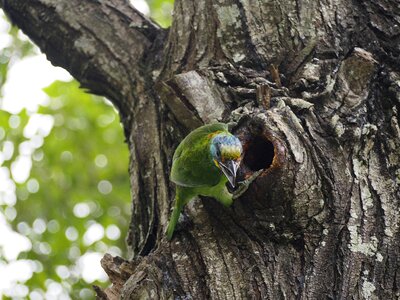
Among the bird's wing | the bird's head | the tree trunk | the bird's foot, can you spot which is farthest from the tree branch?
the bird's foot

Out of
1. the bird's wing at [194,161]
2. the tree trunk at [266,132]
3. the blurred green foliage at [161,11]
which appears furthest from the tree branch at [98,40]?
the blurred green foliage at [161,11]

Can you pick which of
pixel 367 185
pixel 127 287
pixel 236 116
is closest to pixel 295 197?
pixel 367 185

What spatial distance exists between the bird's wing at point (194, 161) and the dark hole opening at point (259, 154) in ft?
0.47

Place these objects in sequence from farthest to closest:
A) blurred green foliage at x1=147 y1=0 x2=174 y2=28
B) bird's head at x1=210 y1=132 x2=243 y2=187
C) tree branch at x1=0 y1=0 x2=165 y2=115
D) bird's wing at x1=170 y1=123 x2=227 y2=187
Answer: blurred green foliage at x1=147 y1=0 x2=174 y2=28
tree branch at x1=0 y1=0 x2=165 y2=115
bird's wing at x1=170 y1=123 x2=227 y2=187
bird's head at x1=210 y1=132 x2=243 y2=187

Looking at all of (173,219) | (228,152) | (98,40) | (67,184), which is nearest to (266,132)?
(228,152)

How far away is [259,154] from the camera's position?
8.45 ft

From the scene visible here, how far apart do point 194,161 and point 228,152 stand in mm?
349

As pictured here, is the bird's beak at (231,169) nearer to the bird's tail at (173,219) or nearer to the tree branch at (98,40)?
the bird's tail at (173,219)

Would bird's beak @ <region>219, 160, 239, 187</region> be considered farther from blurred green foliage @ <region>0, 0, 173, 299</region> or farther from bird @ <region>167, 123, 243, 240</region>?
blurred green foliage @ <region>0, 0, 173, 299</region>

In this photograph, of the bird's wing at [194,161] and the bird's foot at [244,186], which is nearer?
the bird's foot at [244,186]

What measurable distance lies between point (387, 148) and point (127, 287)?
117 centimetres

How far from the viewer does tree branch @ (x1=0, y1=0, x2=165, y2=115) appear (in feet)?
10.9

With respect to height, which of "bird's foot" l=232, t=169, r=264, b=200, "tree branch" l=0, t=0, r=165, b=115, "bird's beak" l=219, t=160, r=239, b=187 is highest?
"tree branch" l=0, t=0, r=165, b=115

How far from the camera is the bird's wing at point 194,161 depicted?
262cm
